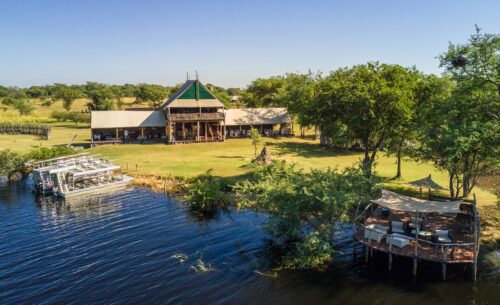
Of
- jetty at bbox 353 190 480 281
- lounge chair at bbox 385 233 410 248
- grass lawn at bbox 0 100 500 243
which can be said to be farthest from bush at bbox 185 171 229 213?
lounge chair at bbox 385 233 410 248

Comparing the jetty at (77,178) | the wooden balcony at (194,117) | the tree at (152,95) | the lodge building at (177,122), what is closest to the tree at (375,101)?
the jetty at (77,178)

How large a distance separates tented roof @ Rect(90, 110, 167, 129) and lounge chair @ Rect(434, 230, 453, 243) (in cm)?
4652

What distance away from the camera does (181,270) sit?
19703 mm

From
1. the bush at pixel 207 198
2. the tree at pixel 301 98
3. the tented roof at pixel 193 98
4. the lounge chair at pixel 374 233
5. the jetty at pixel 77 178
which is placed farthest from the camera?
→ the tented roof at pixel 193 98

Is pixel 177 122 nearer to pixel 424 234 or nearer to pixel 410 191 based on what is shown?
pixel 410 191

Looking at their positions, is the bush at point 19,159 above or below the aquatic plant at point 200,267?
above

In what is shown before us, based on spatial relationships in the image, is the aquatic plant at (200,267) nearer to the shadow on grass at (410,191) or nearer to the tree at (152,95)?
the shadow on grass at (410,191)

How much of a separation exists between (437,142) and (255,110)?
43558mm

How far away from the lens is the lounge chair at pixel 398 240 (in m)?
19.0

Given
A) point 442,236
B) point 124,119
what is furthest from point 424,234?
point 124,119

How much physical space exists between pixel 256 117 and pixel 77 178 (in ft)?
115

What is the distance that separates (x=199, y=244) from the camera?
75.4 feet

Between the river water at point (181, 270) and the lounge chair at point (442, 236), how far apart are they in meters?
1.60

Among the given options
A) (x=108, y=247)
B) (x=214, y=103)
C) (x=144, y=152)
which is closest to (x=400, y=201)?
(x=108, y=247)
